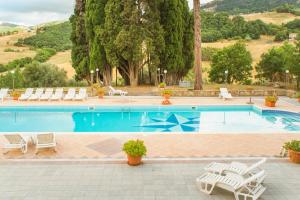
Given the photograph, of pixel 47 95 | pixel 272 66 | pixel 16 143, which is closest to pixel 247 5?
pixel 272 66

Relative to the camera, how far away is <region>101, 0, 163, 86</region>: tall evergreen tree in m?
21.6

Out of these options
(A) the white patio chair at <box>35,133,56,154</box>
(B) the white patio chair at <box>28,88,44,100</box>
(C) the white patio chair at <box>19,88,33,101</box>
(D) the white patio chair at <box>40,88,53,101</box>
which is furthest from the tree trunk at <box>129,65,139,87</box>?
(A) the white patio chair at <box>35,133,56,154</box>

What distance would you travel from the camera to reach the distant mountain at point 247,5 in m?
76.7

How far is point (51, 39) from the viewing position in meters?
63.3

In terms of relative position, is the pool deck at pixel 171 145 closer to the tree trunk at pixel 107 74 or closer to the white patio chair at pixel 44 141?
the white patio chair at pixel 44 141

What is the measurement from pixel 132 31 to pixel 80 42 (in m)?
6.03

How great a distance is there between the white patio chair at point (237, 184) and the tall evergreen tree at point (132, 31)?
1640cm

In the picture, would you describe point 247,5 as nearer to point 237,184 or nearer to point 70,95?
point 70,95

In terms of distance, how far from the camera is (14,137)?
8508mm

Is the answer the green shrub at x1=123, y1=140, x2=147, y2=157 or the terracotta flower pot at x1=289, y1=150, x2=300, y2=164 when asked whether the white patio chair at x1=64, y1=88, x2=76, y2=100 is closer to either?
the green shrub at x1=123, y1=140, x2=147, y2=157

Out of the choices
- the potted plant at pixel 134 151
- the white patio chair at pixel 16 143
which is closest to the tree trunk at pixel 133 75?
the white patio chair at pixel 16 143

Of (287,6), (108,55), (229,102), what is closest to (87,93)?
(108,55)

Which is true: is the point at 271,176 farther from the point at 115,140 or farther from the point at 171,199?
the point at 115,140

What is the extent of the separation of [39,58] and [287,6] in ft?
177
